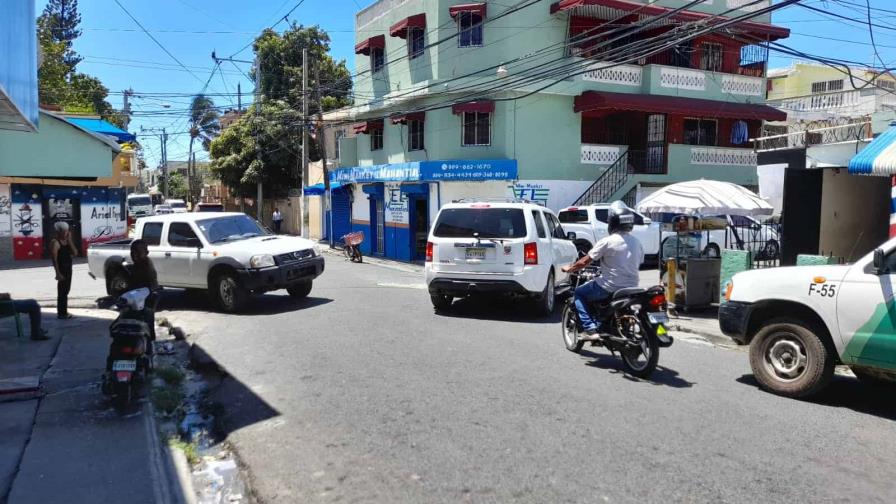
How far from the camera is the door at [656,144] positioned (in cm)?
2266

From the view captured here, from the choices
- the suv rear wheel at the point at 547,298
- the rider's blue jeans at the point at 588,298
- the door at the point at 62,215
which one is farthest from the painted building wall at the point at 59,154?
the rider's blue jeans at the point at 588,298

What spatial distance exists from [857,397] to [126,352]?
6.80m

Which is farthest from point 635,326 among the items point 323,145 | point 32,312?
point 323,145

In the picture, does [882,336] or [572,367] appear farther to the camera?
[572,367]

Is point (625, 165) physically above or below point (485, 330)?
above

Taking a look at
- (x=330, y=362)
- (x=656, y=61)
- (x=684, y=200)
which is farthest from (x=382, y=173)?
(x=330, y=362)

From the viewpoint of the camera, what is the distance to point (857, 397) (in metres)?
6.09

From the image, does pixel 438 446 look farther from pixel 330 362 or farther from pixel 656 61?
pixel 656 61

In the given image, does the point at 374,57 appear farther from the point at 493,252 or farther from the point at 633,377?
the point at 633,377

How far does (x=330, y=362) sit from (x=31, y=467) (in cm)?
Answer: 329

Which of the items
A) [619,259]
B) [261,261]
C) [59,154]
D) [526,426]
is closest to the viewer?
[526,426]

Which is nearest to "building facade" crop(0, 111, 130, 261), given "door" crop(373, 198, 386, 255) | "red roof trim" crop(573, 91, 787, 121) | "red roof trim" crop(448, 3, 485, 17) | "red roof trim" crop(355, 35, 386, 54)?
"door" crop(373, 198, 386, 255)

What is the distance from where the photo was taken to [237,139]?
120ft

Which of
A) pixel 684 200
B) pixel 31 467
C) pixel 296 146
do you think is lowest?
pixel 31 467
